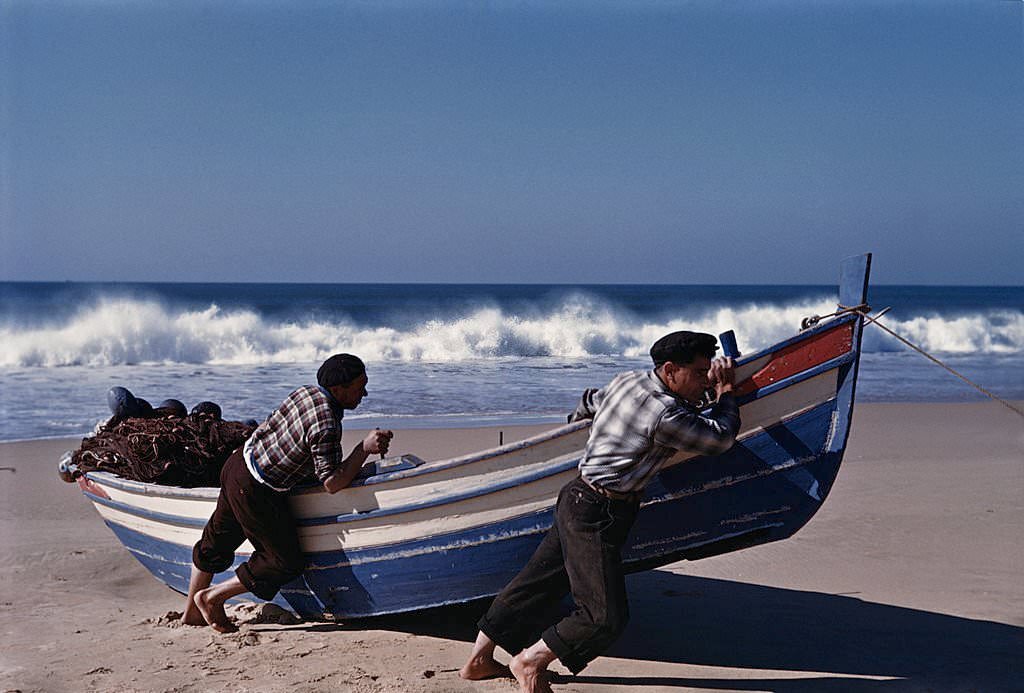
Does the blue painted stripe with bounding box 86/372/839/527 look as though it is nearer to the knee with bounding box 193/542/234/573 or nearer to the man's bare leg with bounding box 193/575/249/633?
the knee with bounding box 193/542/234/573

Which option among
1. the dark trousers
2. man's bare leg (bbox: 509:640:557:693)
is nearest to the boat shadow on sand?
man's bare leg (bbox: 509:640:557:693)

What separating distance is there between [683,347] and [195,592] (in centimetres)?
289

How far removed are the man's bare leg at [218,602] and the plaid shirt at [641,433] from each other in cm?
201

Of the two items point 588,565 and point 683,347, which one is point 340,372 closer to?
point 588,565

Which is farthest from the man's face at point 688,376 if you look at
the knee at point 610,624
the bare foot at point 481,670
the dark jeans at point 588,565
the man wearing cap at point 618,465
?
the bare foot at point 481,670

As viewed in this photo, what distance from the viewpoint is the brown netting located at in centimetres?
557

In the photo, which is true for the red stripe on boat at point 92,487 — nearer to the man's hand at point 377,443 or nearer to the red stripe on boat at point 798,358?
the man's hand at point 377,443

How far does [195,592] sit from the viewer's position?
5.07 metres

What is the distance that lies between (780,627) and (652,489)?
149 centimetres

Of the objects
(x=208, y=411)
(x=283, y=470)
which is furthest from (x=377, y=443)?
(x=208, y=411)

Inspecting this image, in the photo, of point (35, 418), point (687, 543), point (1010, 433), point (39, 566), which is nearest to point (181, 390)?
point (35, 418)

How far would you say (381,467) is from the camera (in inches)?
197

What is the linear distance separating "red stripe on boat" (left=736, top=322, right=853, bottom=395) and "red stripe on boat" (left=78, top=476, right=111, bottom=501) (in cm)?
374

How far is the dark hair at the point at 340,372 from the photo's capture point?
4.48m
